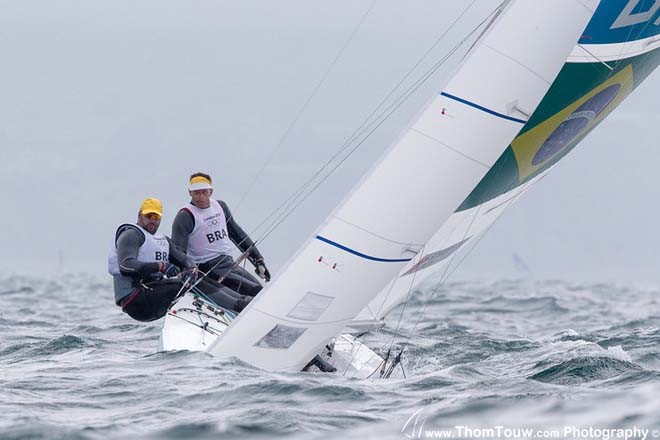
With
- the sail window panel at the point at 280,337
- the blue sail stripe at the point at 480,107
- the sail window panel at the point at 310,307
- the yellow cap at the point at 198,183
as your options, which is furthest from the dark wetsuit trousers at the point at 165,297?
the blue sail stripe at the point at 480,107

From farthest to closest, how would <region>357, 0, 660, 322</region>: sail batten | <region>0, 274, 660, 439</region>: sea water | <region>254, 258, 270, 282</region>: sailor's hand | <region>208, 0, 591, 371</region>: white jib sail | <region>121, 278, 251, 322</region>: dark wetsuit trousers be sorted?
<region>254, 258, 270, 282</region>: sailor's hand < <region>121, 278, 251, 322</region>: dark wetsuit trousers < <region>357, 0, 660, 322</region>: sail batten < <region>208, 0, 591, 371</region>: white jib sail < <region>0, 274, 660, 439</region>: sea water

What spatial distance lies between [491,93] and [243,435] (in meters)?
2.97

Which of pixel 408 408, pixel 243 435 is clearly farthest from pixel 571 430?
pixel 243 435

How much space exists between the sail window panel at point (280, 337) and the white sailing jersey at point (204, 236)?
2065mm

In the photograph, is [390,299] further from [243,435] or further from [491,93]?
[243,435]

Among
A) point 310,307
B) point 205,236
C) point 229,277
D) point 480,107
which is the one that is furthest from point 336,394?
point 205,236

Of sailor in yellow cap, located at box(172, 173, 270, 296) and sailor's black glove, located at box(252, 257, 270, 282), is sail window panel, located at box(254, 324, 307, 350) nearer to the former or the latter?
sailor in yellow cap, located at box(172, 173, 270, 296)

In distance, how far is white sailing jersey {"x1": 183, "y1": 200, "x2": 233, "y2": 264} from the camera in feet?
31.0

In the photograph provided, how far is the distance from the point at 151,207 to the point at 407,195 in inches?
102

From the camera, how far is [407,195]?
292 inches

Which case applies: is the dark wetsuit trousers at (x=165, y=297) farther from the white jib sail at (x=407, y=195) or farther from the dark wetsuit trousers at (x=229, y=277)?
the white jib sail at (x=407, y=195)

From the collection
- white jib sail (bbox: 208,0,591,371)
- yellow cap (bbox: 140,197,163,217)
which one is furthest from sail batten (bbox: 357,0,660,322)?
yellow cap (bbox: 140,197,163,217)

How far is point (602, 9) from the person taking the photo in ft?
27.9

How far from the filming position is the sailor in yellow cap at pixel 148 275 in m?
8.95
